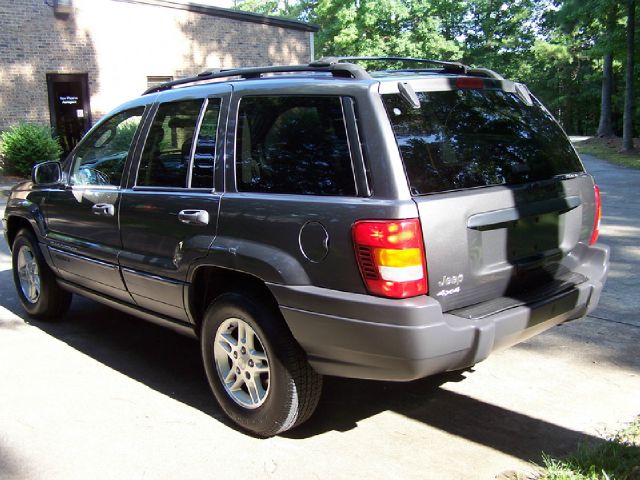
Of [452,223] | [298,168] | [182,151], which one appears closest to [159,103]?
[182,151]

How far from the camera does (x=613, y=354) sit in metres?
4.52

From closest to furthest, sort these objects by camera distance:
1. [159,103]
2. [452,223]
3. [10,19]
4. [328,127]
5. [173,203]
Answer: [452,223]
[328,127]
[173,203]
[159,103]
[10,19]

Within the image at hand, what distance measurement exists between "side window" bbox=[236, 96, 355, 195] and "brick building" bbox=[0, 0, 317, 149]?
17786 millimetres

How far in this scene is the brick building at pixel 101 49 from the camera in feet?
→ 62.0

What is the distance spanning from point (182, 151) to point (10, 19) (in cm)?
1751

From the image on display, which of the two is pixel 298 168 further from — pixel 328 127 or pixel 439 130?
pixel 439 130

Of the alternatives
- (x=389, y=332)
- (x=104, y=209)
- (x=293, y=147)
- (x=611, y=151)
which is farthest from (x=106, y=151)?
(x=611, y=151)

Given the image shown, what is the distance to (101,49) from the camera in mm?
20312

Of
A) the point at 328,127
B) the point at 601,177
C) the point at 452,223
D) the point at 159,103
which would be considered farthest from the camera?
the point at 601,177

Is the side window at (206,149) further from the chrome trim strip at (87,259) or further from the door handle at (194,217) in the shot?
the chrome trim strip at (87,259)

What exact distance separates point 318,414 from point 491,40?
134 ft

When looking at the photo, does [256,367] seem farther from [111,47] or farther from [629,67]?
[629,67]

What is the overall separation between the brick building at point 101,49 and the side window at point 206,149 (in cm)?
1738

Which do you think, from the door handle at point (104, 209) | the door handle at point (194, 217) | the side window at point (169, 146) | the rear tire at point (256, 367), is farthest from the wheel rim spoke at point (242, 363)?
the door handle at point (104, 209)
